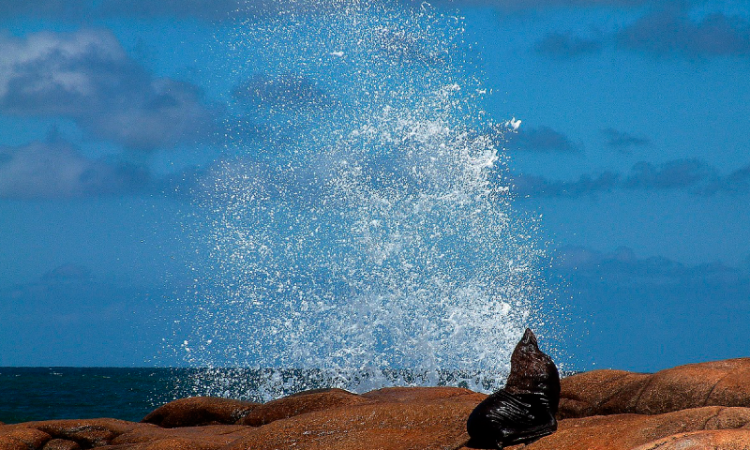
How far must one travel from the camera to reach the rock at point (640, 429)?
322 inches

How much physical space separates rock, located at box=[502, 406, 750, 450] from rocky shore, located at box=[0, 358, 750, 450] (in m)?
0.01

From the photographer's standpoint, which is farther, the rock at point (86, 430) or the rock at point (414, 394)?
the rock at point (86, 430)

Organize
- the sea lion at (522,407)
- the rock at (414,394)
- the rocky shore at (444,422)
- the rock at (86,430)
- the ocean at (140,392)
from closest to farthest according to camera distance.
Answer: the rocky shore at (444,422)
the sea lion at (522,407)
the rock at (414,394)
the rock at (86,430)
the ocean at (140,392)

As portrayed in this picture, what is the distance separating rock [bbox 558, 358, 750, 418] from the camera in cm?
1046

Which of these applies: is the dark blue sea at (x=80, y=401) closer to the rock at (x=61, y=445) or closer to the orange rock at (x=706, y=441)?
the rock at (x=61, y=445)

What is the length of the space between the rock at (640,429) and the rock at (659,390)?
6.35 ft

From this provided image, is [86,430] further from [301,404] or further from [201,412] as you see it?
[301,404]

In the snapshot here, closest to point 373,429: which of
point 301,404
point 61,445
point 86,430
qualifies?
point 301,404

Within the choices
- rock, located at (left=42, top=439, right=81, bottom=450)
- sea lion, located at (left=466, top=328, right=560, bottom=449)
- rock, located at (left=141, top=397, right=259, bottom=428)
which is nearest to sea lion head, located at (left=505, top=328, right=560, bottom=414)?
sea lion, located at (left=466, top=328, right=560, bottom=449)

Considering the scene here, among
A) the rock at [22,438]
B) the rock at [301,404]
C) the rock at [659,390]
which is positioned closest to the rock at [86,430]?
the rock at [22,438]

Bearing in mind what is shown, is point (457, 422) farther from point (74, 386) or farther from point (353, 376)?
point (74, 386)

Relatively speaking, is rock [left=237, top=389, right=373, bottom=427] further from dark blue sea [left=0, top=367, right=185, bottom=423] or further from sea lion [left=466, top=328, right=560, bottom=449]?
dark blue sea [left=0, top=367, right=185, bottom=423]

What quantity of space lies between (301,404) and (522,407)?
563 cm

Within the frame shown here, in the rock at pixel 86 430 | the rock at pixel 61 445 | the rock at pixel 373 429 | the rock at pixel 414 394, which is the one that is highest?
the rock at pixel 414 394
